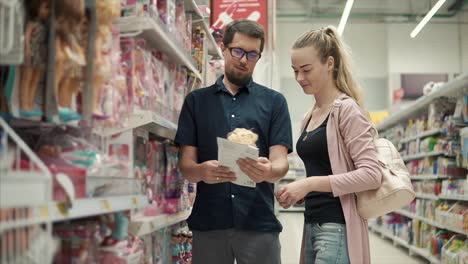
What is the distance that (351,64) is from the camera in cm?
252

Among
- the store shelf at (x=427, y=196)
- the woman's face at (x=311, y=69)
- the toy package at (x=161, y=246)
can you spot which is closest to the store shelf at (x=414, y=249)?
the store shelf at (x=427, y=196)

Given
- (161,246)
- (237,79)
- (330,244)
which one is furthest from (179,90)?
(330,244)

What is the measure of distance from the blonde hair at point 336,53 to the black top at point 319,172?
0.72 ft

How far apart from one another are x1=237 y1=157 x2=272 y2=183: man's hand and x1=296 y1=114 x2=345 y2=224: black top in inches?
9.6

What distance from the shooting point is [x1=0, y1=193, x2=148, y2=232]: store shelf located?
118 cm

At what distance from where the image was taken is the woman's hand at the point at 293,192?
230 centimetres

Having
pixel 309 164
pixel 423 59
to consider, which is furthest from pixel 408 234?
pixel 423 59

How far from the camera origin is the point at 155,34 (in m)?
2.34

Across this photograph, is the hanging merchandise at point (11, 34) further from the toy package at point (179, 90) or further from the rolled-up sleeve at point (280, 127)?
the toy package at point (179, 90)

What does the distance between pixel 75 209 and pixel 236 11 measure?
5579mm

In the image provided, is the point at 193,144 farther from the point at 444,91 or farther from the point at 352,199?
the point at 444,91

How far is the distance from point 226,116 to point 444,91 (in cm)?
471

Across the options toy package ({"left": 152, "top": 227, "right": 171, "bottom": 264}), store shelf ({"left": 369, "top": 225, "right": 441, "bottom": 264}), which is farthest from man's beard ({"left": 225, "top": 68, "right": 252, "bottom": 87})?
store shelf ({"left": 369, "top": 225, "right": 441, "bottom": 264})

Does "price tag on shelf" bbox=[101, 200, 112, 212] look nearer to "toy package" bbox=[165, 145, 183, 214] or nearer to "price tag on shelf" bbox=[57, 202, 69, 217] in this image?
"price tag on shelf" bbox=[57, 202, 69, 217]
